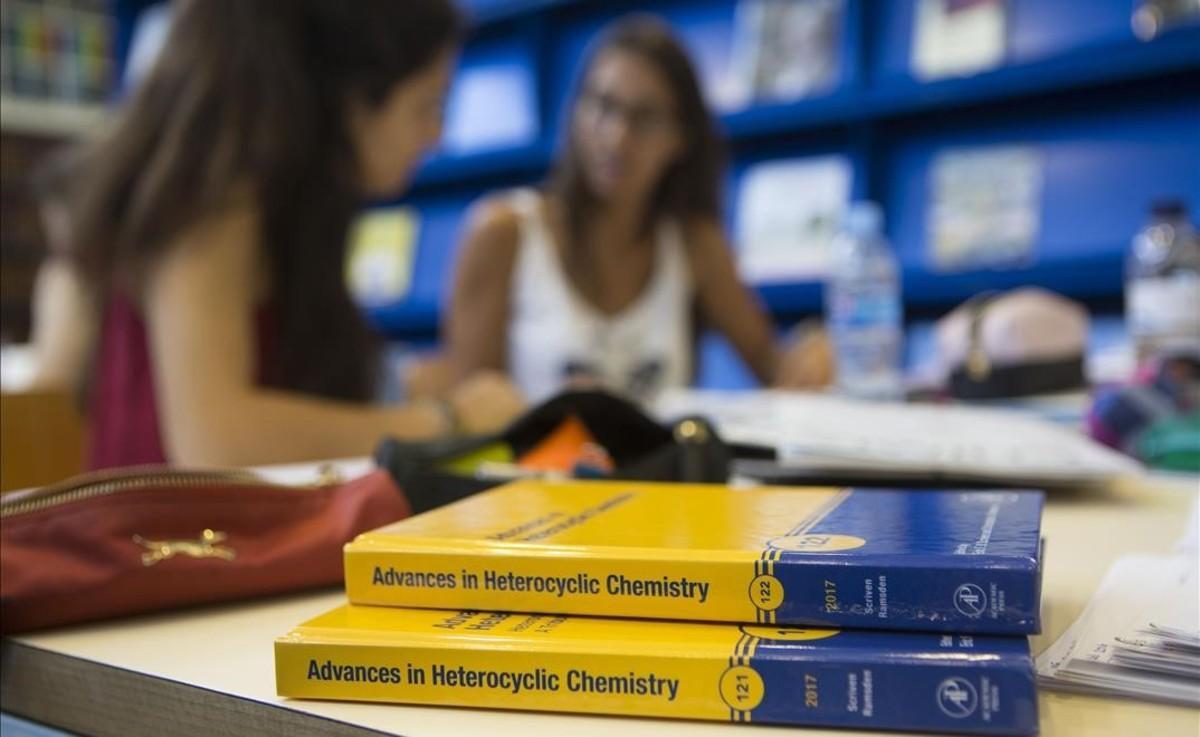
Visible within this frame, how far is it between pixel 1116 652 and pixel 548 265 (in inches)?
69.4

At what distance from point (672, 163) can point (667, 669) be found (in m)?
1.92

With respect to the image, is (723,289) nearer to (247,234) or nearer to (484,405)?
(484,405)

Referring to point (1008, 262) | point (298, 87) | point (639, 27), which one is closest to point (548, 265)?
point (639, 27)

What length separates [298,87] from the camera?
3.81ft

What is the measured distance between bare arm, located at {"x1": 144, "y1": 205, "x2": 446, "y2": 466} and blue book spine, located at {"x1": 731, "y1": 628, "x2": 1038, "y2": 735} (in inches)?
32.8

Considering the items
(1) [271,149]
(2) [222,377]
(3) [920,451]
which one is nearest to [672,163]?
(1) [271,149]

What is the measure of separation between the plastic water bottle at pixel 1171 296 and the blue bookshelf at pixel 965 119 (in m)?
0.69

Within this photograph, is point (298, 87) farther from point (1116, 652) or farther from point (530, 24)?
point (530, 24)

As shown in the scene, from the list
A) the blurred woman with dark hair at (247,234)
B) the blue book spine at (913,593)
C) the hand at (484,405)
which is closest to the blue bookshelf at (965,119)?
the hand at (484,405)

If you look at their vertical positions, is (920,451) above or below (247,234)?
below

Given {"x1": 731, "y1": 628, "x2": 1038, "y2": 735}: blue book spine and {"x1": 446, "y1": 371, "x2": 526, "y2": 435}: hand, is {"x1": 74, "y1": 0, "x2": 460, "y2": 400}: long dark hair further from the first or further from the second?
{"x1": 731, "y1": 628, "x2": 1038, "y2": 735}: blue book spine

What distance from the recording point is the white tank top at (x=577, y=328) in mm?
2029

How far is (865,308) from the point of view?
202 centimetres

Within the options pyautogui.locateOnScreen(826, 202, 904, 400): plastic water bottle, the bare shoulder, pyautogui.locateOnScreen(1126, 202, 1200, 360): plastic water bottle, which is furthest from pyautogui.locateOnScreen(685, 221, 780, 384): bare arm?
pyautogui.locateOnScreen(1126, 202, 1200, 360): plastic water bottle
